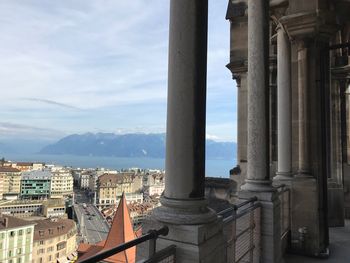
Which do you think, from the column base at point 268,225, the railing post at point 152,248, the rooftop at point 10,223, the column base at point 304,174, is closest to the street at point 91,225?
the rooftop at point 10,223

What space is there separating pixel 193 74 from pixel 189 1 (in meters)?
0.87

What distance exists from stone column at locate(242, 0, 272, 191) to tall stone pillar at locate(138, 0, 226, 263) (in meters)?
3.18

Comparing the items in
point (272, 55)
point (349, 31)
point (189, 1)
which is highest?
point (349, 31)

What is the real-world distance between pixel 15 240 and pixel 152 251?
10474cm

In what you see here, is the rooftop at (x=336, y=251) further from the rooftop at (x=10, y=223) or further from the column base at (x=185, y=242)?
the rooftop at (x=10, y=223)

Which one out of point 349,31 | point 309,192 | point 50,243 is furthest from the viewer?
point 50,243

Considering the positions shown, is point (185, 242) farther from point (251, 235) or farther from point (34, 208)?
point (34, 208)

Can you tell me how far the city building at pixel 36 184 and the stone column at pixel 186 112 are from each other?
19604cm

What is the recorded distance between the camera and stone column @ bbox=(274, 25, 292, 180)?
29.8 feet

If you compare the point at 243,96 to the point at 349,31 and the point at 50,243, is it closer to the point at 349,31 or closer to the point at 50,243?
the point at 349,31

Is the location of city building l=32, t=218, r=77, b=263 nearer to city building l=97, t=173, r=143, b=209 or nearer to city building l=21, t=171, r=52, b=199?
city building l=97, t=173, r=143, b=209

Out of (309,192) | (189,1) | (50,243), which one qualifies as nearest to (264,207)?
(309,192)

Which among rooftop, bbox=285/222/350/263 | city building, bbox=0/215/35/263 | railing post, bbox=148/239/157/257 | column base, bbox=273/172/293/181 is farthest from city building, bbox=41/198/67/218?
railing post, bbox=148/239/157/257

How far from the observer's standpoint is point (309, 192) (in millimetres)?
8555
